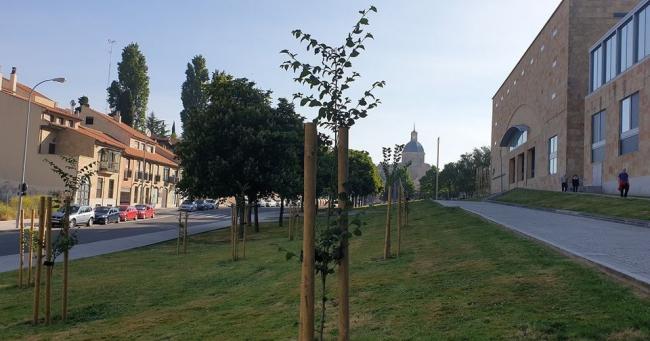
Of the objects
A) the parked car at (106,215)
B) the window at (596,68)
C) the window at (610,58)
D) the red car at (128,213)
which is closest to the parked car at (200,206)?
the red car at (128,213)

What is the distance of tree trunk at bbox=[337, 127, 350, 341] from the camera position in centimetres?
455

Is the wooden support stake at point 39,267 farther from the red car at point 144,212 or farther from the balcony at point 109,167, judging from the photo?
the balcony at point 109,167

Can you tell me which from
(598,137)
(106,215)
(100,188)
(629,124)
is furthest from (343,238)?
(100,188)

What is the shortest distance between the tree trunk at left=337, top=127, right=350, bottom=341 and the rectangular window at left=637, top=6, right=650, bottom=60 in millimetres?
36391

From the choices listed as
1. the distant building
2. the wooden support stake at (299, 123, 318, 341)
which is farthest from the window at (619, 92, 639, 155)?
the distant building

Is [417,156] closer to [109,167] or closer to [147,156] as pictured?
[147,156]

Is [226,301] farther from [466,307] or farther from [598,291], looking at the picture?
[598,291]

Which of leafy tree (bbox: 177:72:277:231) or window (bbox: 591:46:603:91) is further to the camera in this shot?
window (bbox: 591:46:603:91)

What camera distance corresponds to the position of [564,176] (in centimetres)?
5003

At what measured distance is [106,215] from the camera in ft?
140

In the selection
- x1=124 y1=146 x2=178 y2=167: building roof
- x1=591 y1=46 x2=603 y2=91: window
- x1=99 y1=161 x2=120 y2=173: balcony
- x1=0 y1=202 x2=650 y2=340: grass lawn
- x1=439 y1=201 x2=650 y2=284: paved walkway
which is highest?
x1=591 y1=46 x2=603 y2=91: window

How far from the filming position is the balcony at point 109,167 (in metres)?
59.2

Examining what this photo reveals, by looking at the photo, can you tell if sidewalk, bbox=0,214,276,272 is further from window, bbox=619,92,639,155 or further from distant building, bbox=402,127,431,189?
distant building, bbox=402,127,431,189

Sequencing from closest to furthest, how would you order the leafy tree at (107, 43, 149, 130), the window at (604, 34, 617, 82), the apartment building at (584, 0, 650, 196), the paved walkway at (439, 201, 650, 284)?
the paved walkway at (439, 201, 650, 284), the apartment building at (584, 0, 650, 196), the window at (604, 34, 617, 82), the leafy tree at (107, 43, 149, 130)
